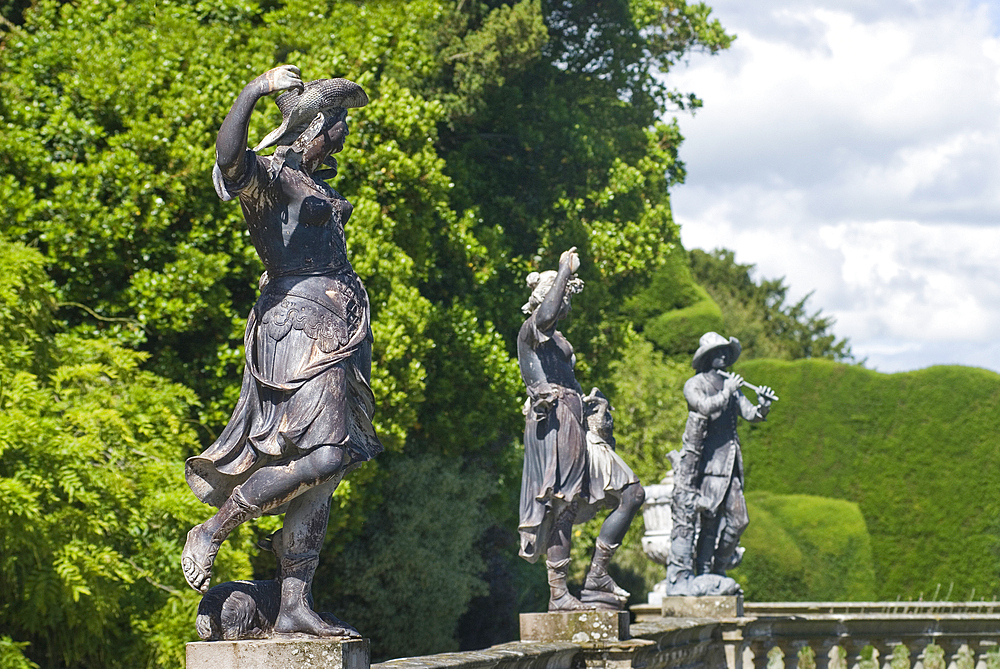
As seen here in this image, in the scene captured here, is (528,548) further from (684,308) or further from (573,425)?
(684,308)

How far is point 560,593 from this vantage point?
6656mm

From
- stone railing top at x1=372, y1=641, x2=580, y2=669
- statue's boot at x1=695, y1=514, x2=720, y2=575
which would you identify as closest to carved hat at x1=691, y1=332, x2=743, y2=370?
statue's boot at x1=695, y1=514, x2=720, y2=575

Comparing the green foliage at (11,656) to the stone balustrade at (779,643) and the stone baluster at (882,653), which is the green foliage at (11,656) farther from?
the stone baluster at (882,653)

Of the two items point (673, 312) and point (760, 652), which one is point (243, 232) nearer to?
point (760, 652)

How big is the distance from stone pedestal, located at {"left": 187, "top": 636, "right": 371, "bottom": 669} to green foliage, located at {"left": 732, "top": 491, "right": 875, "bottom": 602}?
1576 cm

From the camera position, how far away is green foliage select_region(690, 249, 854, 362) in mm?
37406

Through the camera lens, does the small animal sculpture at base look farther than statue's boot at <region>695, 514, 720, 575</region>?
No

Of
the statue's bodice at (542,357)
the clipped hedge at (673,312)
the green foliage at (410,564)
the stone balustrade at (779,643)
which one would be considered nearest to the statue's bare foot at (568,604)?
the stone balustrade at (779,643)

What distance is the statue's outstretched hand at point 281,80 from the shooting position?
12.6 ft

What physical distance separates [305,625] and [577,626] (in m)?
2.89

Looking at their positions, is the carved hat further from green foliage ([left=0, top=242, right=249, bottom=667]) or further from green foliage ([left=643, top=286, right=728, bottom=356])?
green foliage ([left=643, top=286, right=728, bottom=356])

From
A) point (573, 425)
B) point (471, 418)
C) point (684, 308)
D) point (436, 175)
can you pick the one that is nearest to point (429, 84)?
point (436, 175)

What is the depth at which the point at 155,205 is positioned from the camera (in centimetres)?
1183

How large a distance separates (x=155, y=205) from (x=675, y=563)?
239 inches
